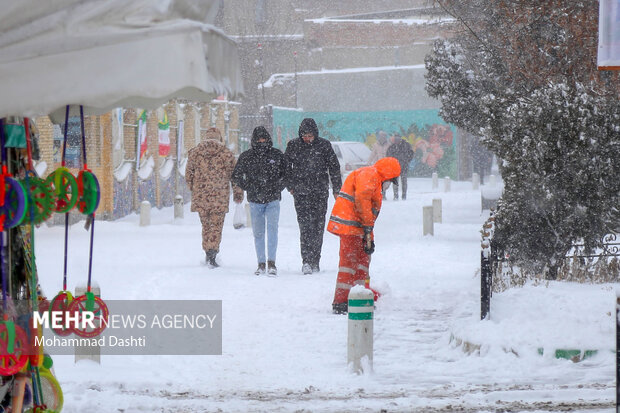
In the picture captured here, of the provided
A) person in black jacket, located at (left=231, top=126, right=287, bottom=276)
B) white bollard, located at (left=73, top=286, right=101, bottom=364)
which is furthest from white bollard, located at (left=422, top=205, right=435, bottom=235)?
white bollard, located at (left=73, top=286, right=101, bottom=364)

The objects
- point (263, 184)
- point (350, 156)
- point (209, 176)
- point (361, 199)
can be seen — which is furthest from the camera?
point (350, 156)

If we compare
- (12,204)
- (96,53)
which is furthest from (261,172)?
(96,53)

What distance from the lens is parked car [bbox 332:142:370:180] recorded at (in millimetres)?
37625

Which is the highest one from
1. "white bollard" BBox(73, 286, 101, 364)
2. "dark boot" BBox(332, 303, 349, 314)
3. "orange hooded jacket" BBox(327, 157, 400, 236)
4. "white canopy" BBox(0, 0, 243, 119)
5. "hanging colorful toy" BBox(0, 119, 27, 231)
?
"white canopy" BBox(0, 0, 243, 119)

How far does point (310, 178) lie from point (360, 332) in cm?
607

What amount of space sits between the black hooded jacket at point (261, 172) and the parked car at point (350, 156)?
2256cm

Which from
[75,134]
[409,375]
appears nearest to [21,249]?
[409,375]

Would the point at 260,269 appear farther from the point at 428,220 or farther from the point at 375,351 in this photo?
the point at 428,220

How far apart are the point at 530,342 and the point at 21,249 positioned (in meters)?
4.90

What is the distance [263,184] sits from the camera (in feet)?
46.9

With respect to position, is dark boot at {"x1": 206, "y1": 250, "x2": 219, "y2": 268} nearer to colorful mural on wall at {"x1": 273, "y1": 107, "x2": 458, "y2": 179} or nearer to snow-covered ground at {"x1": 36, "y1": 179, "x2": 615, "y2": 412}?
snow-covered ground at {"x1": 36, "y1": 179, "x2": 615, "y2": 412}

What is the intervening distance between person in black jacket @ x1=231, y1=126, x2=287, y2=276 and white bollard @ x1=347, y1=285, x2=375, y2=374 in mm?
5906

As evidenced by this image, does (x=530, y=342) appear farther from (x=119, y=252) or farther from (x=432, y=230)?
(x=432, y=230)

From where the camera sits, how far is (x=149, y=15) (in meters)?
4.50
